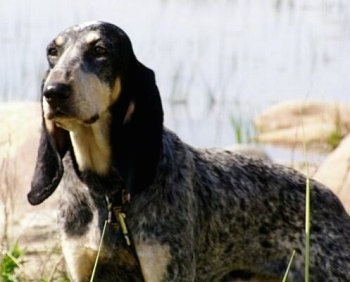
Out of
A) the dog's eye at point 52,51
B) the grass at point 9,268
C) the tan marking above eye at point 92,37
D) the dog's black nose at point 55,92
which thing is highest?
the tan marking above eye at point 92,37

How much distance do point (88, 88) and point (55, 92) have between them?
251mm

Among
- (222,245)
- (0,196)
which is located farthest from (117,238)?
(0,196)

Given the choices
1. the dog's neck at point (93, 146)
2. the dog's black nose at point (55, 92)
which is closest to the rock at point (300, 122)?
the dog's neck at point (93, 146)

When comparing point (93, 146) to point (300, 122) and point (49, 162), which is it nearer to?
point (49, 162)

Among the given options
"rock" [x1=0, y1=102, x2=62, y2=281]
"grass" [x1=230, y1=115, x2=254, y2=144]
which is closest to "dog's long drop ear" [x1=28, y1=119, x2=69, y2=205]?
"rock" [x1=0, y1=102, x2=62, y2=281]

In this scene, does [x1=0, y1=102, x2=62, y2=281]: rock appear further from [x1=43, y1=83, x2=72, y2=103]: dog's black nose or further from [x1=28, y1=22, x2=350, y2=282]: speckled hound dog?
[x1=43, y1=83, x2=72, y2=103]: dog's black nose

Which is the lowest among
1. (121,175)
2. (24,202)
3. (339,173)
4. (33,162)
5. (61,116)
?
(339,173)

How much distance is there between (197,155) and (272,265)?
26.6 inches

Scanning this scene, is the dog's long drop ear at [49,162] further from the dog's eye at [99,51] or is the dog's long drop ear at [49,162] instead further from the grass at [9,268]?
the grass at [9,268]

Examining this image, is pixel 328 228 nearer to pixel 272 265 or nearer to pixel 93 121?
pixel 272 265

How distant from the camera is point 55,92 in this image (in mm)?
7320

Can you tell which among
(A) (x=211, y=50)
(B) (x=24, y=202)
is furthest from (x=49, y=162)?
(A) (x=211, y=50)

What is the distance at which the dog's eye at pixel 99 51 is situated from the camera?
25.7ft

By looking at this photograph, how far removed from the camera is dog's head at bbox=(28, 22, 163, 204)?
→ 746 centimetres
